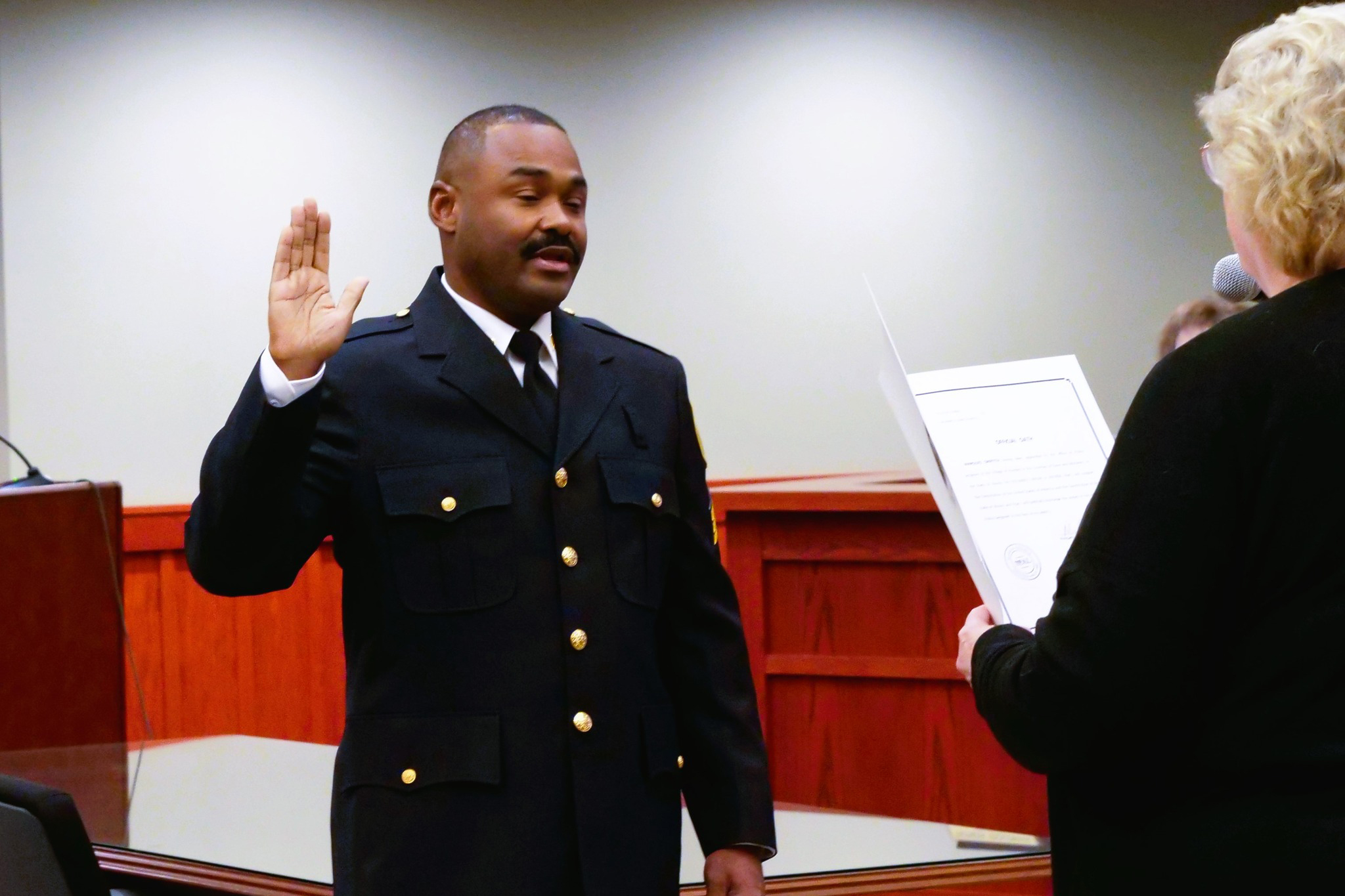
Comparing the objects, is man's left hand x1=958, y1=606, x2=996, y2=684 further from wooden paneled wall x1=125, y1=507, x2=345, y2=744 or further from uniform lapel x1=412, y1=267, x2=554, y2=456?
wooden paneled wall x1=125, y1=507, x2=345, y2=744

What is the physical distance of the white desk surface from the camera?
1717mm

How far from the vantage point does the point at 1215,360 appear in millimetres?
980

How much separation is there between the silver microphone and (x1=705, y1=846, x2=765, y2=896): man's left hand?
0.80m

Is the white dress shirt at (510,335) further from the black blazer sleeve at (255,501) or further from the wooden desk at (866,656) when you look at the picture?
the wooden desk at (866,656)

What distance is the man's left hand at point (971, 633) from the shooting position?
1.20m

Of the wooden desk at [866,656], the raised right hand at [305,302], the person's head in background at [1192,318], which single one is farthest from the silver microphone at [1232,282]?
the person's head in background at [1192,318]

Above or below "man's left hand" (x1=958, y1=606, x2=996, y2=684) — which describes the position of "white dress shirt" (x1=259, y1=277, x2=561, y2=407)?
above

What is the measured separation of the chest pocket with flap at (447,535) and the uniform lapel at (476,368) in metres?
0.08

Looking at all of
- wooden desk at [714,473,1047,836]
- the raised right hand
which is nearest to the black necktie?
the raised right hand

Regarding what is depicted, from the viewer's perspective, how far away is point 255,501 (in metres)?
1.27

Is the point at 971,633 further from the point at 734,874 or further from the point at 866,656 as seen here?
the point at 866,656

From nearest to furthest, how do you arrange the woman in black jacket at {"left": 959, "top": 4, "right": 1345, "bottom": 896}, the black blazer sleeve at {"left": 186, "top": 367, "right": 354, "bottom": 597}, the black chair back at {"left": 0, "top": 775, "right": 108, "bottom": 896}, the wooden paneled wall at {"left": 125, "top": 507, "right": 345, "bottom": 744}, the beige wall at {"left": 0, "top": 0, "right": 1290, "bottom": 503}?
the woman in black jacket at {"left": 959, "top": 4, "right": 1345, "bottom": 896}
the black chair back at {"left": 0, "top": 775, "right": 108, "bottom": 896}
the black blazer sleeve at {"left": 186, "top": 367, "right": 354, "bottom": 597}
the wooden paneled wall at {"left": 125, "top": 507, "right": 345, "bottom": 744}
the beige wall at {"left": 0, "top": 0, "right": 1290, "bottom": 503}

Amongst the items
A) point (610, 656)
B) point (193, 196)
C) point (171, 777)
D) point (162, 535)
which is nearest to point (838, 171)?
point (193, 196)

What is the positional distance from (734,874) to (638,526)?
402mm
